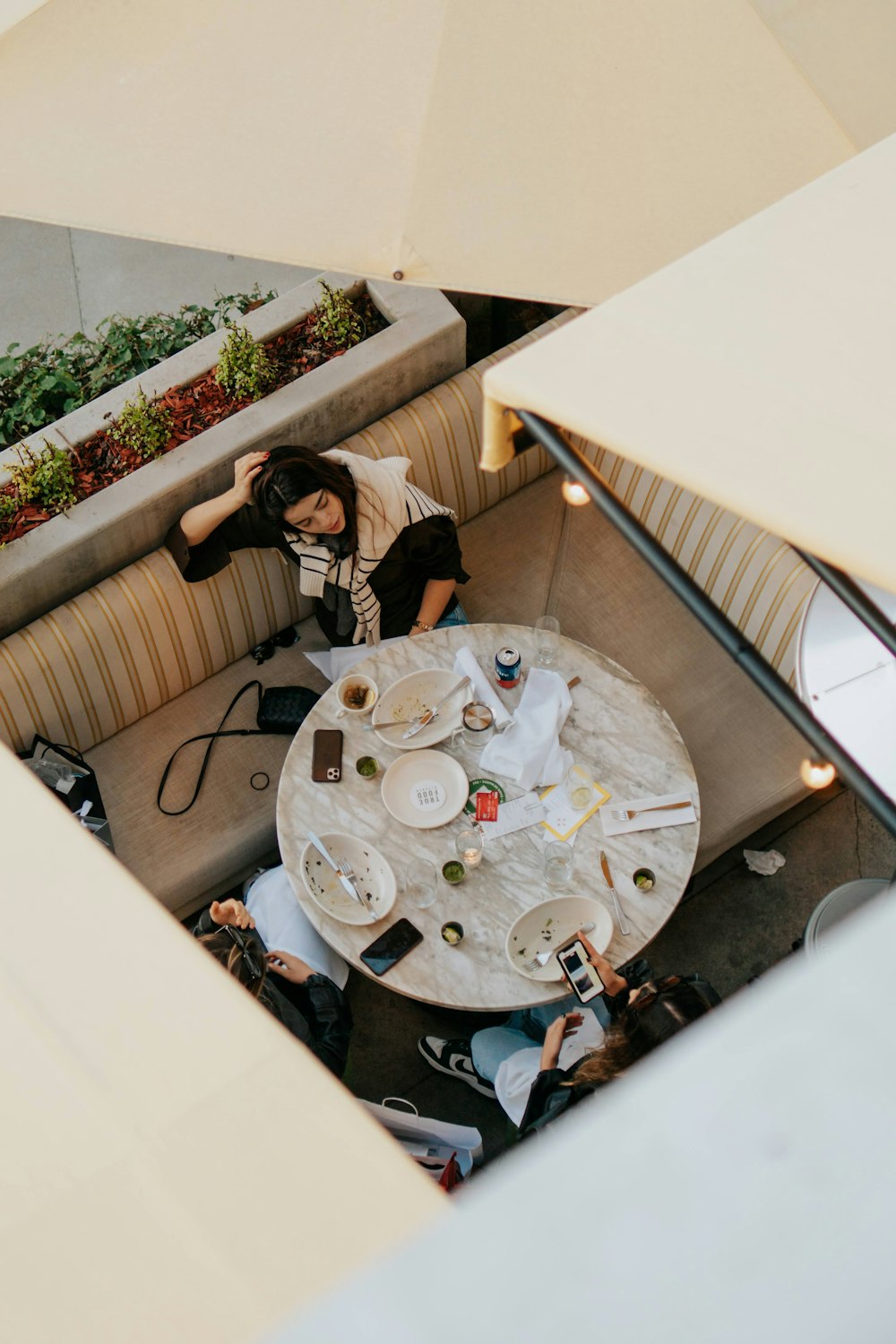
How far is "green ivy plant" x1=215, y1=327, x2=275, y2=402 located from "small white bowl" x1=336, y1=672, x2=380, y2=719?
96cm

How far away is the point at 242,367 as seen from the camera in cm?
323

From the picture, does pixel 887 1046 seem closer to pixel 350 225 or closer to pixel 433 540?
pixel 350 225

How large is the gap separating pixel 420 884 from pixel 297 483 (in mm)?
1158

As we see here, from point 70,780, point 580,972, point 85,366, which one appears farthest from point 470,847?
point 85,366

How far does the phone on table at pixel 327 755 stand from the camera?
2.94m

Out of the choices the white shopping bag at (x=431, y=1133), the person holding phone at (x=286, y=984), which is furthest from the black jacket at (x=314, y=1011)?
the white shopping bag at (x=431, y=1133)

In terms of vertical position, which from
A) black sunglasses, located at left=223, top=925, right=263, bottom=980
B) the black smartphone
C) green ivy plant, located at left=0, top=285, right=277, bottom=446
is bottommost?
the black smartphone

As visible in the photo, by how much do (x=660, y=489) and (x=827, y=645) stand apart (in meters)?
1.53

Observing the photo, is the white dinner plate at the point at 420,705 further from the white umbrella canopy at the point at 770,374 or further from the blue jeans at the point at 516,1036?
the white umbrella canopy at the point at 770,374

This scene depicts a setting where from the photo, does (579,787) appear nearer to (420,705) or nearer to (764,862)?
(420,705)

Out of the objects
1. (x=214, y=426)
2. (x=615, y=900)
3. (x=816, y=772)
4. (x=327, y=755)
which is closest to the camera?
(x=816, y=772)

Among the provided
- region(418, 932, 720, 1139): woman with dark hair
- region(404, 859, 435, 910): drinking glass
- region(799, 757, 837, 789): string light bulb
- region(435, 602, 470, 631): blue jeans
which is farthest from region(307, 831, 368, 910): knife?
region(799, 757, 837, 789): string light bulb

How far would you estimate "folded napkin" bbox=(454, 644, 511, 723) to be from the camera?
3020 mm

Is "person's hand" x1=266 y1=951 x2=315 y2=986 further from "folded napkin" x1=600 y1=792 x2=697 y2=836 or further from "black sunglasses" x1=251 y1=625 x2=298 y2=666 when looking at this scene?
"black sunglasses" x1=251 y1=625 x2=298 y2=666
